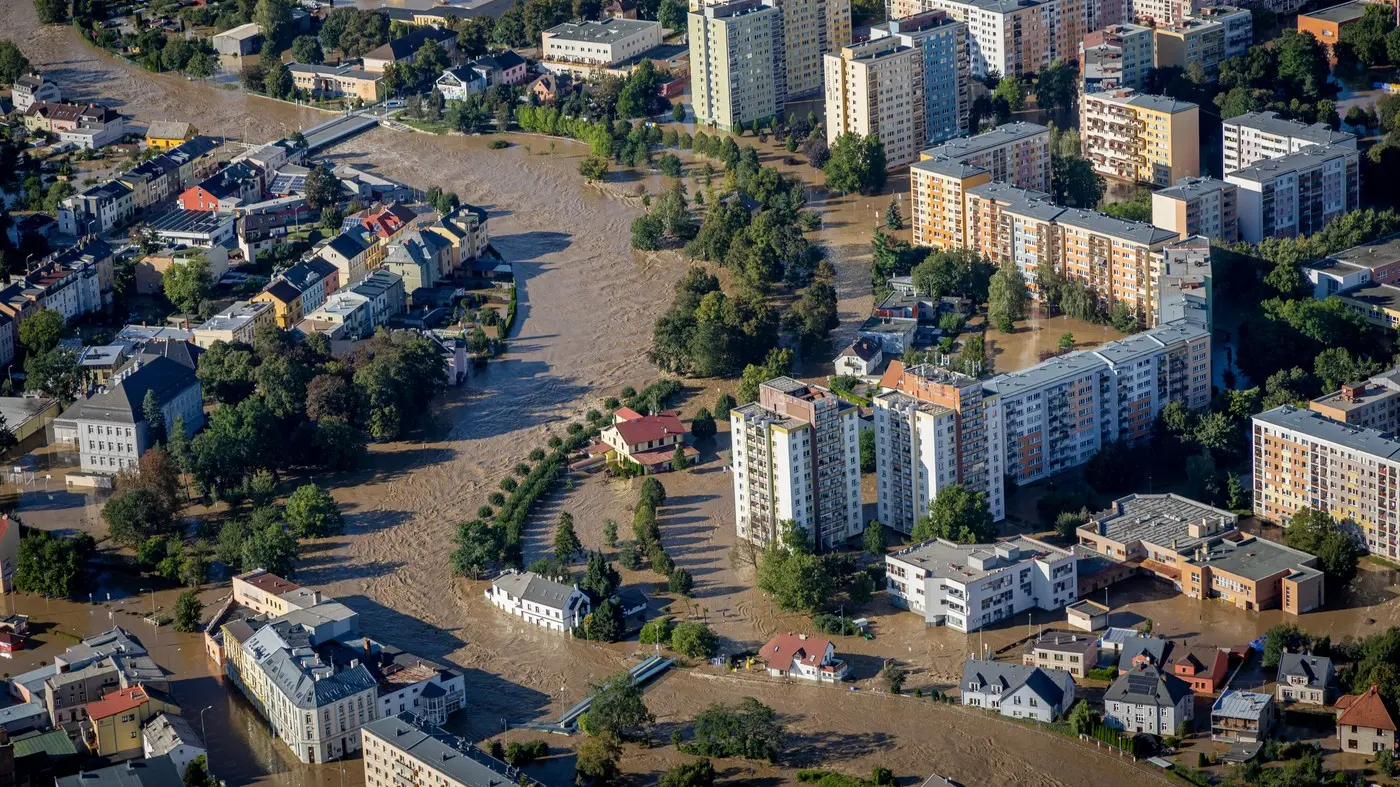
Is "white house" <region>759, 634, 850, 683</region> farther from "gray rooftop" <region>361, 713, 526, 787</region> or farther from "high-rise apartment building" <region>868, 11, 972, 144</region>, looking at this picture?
"high-rise apartment building" <region>868, 11, 972, 144</region>

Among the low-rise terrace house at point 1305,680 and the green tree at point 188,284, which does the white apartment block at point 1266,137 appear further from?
the green tree at point 188,284

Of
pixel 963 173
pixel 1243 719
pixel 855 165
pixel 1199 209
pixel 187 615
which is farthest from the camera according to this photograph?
pixel 855 165

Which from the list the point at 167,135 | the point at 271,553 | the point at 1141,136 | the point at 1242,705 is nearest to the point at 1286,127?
the point at 1141,136

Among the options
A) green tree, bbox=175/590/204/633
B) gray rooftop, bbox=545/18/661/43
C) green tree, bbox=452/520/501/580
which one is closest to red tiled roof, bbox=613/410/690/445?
green tree, bbox=452/520/501/580

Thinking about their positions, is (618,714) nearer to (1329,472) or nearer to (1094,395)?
(1094,395)

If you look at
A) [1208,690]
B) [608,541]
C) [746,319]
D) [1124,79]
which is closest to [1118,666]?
[1208,690]

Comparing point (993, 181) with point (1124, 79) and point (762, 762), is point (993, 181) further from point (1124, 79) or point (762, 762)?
point (762, 762)
